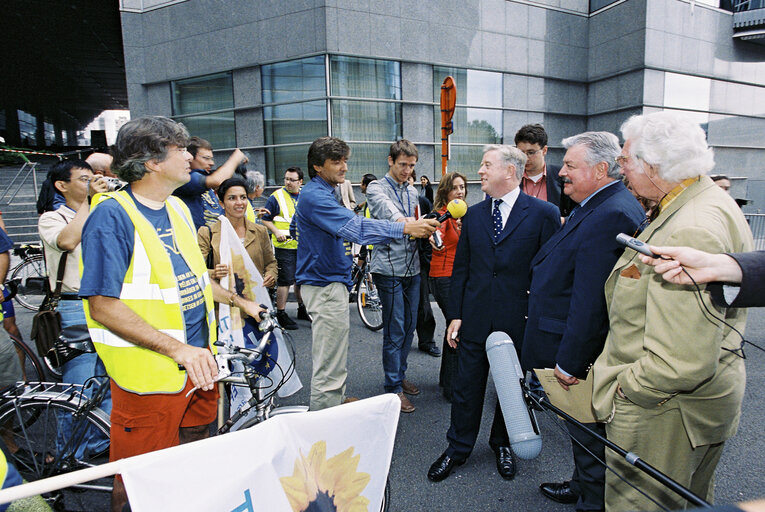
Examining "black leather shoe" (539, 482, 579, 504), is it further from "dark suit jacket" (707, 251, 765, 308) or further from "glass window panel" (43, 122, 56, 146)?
"glass window panel" (43, 122, 56, 146)

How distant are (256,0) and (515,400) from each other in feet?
38.8

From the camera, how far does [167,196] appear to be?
217cm

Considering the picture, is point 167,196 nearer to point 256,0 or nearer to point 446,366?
point 446,366

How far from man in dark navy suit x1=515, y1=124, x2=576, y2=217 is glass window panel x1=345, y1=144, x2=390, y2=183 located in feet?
23.6

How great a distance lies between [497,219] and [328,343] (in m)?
1.47

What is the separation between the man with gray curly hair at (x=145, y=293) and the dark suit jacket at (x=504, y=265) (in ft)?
5.67

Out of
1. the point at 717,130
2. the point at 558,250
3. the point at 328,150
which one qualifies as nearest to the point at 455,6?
the point at 717,130

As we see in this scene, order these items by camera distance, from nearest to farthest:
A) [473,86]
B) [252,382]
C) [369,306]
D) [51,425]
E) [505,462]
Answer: [252,382] → [51,425] → [505,462] → [369,306] → [473,86]

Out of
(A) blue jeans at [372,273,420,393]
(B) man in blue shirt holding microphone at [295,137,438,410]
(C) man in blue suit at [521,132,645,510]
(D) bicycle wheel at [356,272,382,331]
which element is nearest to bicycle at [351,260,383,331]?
(D) bicycle wheel at [356,272,382,331]

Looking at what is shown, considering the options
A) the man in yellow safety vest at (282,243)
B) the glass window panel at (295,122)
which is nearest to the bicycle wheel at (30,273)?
the man in yellow safety vest at (282,243)

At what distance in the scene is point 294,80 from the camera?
10.9 meters

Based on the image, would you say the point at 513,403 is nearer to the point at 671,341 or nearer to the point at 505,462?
the point at 671,341

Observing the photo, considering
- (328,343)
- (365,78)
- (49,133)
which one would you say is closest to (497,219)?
(328,343)

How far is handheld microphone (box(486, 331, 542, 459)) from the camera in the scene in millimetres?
1923
